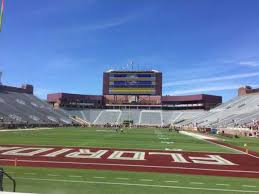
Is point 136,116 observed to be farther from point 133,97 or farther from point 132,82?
point 132,82

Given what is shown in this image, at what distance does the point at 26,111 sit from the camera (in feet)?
360

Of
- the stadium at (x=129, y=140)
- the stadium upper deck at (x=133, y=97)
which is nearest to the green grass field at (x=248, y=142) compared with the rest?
the stadium at (x=129, y=140)

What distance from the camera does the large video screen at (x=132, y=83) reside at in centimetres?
14450

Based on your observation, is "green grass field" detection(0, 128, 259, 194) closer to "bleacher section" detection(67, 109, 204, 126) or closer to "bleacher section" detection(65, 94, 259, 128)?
"bleacher section" detection(65, 94, 259, 128)

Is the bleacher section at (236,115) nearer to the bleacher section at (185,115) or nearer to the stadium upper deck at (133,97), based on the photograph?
the bleacher section at (185,115)

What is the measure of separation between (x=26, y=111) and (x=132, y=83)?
47.9m

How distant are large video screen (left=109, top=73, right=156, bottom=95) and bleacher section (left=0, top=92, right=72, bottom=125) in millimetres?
23745

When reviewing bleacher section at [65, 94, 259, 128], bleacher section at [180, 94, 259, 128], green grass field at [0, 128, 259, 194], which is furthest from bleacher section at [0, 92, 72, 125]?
green grass field at [0, 128, 259, 194]

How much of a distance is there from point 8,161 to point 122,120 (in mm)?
121774

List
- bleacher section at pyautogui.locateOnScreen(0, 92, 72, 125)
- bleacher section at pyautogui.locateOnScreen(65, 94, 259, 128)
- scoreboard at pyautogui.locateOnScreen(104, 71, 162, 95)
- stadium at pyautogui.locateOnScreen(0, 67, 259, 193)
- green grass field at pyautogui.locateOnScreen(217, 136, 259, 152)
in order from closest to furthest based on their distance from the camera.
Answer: stadium at pyautogui.locateOnScreen(0, 67, 259, 193), green grass field at pyautogui.locateOnScreen(217, 136, 259, 152), bleacher section at pyautogui.locateOnScreen(0, 92, 72, 125), bleacher section at pyautogui.locateOnScreen(65, 94, 259, 128), scoreboard at pyautogui.locateOnScreen(104, 71, 162, 95)

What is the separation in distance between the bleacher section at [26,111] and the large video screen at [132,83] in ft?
77.9

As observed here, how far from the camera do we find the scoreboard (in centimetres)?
14425

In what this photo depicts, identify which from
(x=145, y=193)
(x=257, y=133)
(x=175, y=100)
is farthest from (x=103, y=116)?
(x=145, y=193)

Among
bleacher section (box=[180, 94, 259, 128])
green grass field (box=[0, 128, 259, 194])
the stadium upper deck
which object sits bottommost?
green grass field (box=[0, 128, 259, 194])
